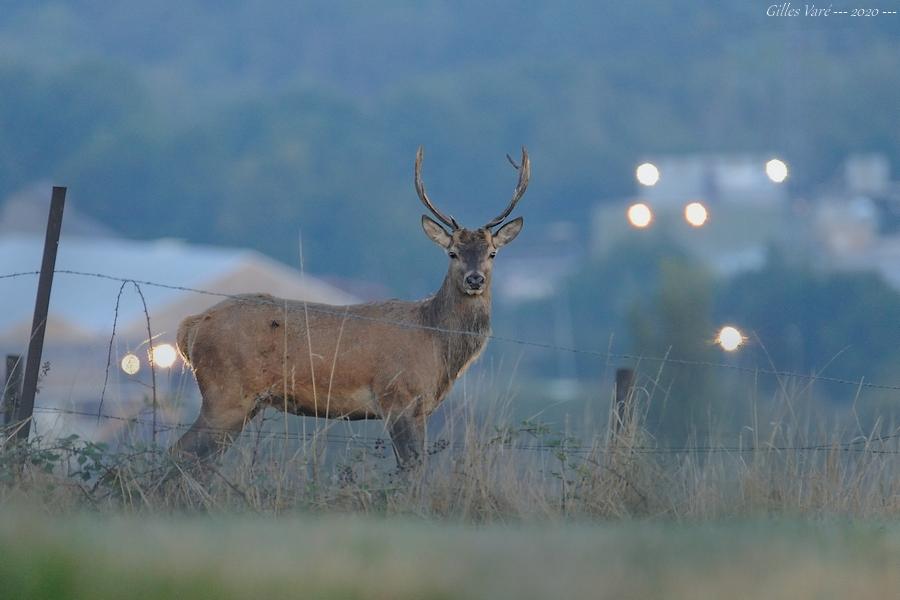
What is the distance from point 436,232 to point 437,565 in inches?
258

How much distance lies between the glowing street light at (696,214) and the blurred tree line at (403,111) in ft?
142

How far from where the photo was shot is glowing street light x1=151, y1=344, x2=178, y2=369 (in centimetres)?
1070

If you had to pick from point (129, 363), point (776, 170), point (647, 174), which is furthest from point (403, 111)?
point (129, 363)

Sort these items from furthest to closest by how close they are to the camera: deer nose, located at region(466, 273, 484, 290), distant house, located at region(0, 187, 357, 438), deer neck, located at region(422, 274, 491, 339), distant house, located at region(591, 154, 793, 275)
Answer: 1. distant house, located at region(0, 187, 357, 438)
2. distant house, located at region(591, 154, 793, 275)
3. deer neck, located at region(422, 274, 491, 339)
4. deer nose, located at region(466, 273, 484, 290)

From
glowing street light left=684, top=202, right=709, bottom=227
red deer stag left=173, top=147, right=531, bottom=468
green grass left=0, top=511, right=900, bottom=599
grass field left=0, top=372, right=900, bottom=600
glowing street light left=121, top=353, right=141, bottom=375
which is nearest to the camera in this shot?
green grass left=0, top=511, right=900, bottom=599

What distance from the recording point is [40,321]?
9773 mm

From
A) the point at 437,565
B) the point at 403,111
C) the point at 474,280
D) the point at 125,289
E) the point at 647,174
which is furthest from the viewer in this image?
the point at 403,111

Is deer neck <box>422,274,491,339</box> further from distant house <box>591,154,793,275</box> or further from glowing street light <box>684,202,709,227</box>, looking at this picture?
distant house <box>591,154,793,275</box>

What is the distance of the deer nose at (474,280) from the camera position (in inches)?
445

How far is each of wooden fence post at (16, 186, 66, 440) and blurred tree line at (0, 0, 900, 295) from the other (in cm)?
4782

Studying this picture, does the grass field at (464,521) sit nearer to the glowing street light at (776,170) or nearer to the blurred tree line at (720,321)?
the glowing street light at (776,170)

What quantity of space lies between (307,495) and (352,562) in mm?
3240

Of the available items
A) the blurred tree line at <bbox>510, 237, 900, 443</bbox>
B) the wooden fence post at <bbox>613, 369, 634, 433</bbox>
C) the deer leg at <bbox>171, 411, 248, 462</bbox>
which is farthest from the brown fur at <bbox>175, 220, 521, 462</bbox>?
the blurred tree line at <bbox>510, 237, 900, 443</bbox>

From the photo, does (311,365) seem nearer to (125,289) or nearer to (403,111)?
(125,289)
